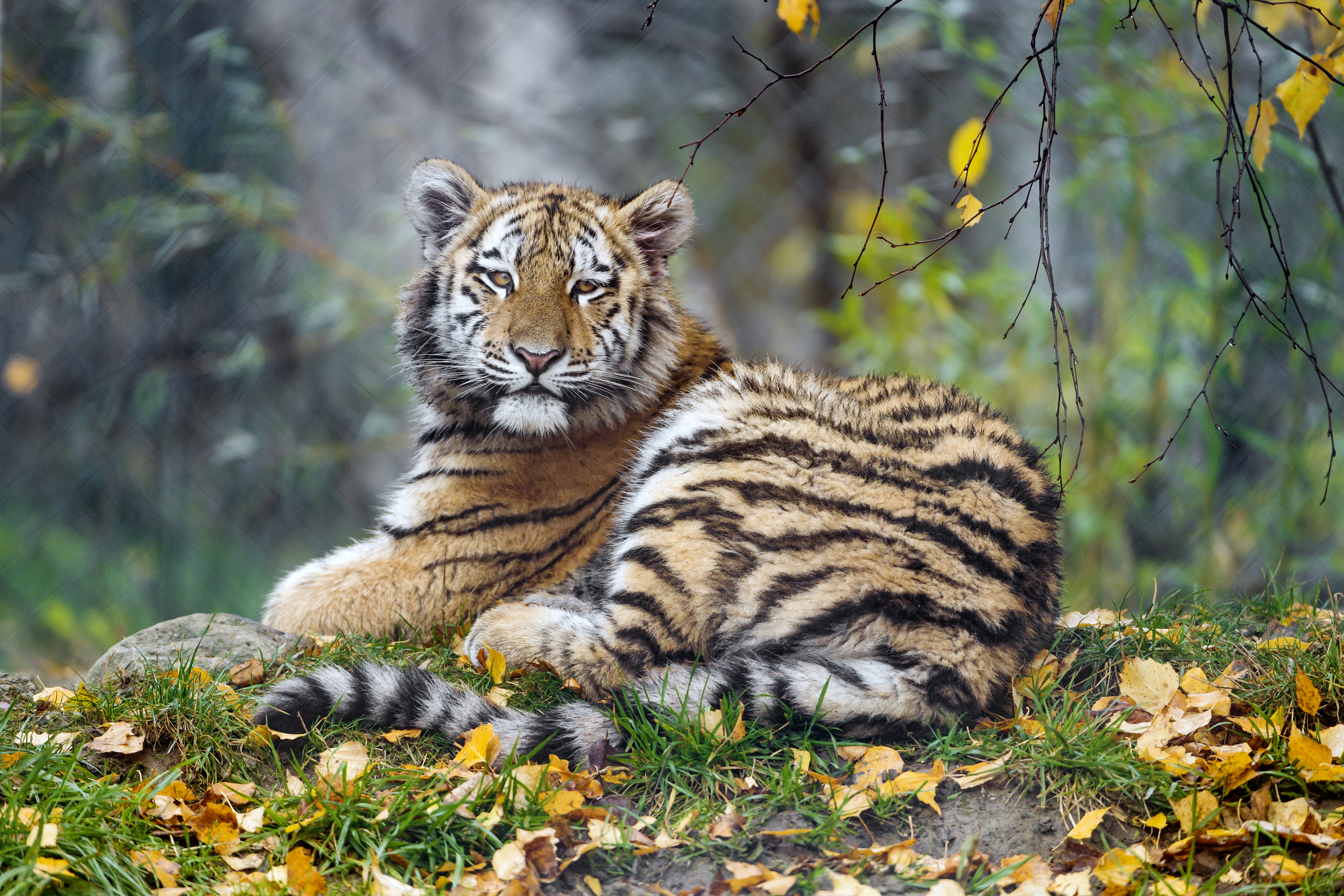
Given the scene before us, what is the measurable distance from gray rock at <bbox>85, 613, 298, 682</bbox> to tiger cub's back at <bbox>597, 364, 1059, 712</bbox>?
1118 mm

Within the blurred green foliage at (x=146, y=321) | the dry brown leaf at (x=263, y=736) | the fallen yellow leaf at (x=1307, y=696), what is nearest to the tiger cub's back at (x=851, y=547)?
the fallen yellow leaf at (x=1307, y=696)

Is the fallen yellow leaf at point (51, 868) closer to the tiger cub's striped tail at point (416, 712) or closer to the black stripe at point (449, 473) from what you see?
the tiger cub's striped tail at point (416, 712)

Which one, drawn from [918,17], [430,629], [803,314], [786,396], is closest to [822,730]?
[786,396]

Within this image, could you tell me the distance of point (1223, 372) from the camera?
5.51m

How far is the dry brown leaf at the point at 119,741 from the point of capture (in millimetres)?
2533

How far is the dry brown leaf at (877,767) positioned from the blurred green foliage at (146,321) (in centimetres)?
438

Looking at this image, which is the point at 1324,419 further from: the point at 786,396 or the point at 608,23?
the point at 608,23

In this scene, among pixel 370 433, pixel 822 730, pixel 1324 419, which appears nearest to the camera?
pixel 822 730

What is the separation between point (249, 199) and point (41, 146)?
111 cm

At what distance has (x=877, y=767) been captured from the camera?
103 inches

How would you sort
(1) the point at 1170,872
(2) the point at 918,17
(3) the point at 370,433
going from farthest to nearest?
(3) the point at 370,433
(2) the point at 918,17
(1) the point at 1170,872

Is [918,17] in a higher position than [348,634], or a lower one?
higher

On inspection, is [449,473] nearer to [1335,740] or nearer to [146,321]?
[1335,740]

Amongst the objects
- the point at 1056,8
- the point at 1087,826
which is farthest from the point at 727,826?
the point at 1056,8
